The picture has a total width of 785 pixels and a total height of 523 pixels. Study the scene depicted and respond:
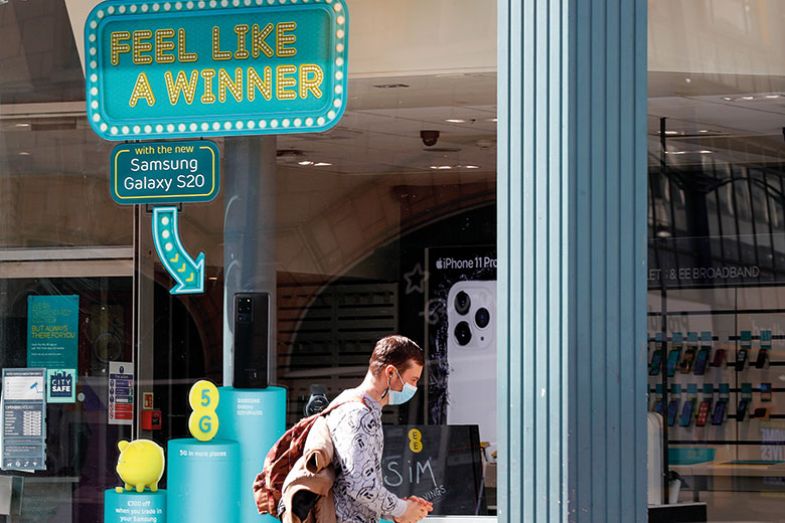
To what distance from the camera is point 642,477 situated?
14.6 ft

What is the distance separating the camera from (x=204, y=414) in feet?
21.3

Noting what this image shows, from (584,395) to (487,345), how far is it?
346 centimetres

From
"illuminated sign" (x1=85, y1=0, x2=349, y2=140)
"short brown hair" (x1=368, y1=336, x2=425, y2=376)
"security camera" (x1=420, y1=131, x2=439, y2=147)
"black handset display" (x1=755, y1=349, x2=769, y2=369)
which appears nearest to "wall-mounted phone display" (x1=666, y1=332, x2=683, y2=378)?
"black handset display" (x1=755, y1=349, x2=769, y2=369)

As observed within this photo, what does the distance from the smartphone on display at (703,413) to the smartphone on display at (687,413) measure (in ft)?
0.19

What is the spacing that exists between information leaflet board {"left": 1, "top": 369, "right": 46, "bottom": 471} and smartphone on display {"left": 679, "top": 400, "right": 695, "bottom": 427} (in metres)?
4.26

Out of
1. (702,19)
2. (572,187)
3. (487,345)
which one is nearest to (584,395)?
(572,187)

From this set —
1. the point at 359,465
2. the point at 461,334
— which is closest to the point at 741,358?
the point at 461,334

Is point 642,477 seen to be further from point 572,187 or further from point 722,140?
point 722,140

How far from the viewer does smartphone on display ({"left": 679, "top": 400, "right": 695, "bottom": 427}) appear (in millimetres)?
9184

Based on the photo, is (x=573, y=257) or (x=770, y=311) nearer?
(x=573, y=257)

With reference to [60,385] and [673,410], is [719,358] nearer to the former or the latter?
[673,410]

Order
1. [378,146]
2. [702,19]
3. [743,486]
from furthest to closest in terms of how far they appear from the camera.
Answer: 1. [743,486]
2. [378,146]
3. [702,19]

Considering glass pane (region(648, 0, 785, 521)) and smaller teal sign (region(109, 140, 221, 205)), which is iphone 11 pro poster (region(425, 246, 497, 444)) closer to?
glass pane (region(648, 0, 785, 521))

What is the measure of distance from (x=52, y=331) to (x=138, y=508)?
1479 millimetres
